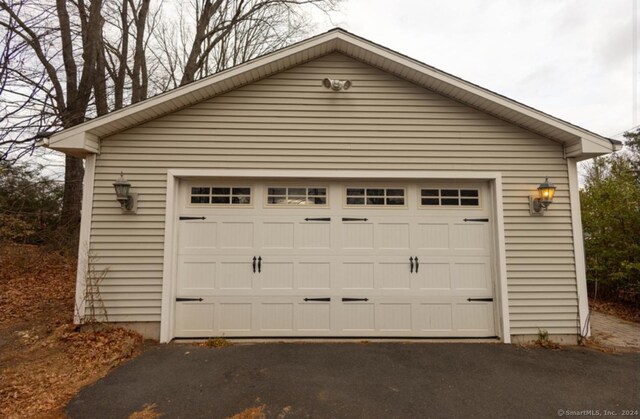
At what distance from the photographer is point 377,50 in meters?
4.30

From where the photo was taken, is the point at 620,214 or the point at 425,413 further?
the point at 620,214

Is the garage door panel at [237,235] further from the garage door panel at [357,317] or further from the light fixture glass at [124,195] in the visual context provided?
the garage door panel at [357,317]

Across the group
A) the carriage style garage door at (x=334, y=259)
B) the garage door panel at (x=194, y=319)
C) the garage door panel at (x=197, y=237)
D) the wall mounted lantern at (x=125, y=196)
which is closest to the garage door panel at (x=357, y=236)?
the carriage style garage door at (x=334, y=259)

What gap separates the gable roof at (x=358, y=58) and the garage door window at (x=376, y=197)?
1.67m

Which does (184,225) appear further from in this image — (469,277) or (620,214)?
(620,214)

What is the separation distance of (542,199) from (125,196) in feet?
19.1

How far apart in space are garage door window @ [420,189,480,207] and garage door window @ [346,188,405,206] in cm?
35

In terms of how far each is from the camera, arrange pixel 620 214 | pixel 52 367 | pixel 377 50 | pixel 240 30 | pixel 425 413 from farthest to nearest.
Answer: pixel 240 30
pixel 620 214
pixel 377 50
pixel 52 367
pixel 425 413

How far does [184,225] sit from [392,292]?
3.21 metres

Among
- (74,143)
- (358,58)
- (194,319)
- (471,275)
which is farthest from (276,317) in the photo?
(358,58)

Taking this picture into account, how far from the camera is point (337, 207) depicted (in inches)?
178

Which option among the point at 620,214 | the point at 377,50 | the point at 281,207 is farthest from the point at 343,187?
the point at 620,214

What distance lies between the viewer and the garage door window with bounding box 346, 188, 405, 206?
4.54 meters

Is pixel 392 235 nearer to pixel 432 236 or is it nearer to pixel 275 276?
pixel 432 236
